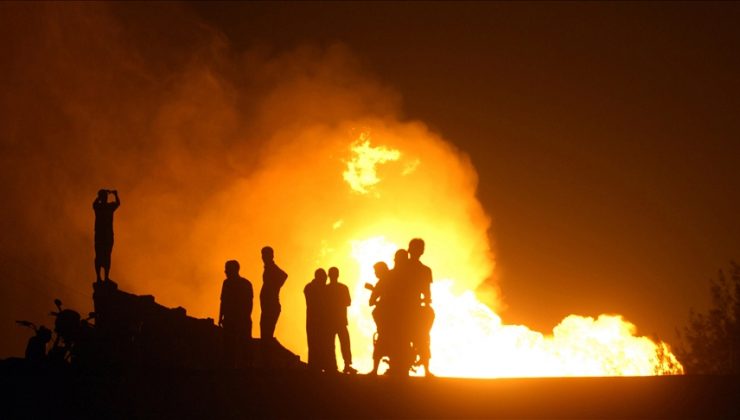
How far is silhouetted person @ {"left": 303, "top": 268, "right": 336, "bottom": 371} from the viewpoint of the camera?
19.8 metres

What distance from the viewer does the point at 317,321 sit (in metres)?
19.9

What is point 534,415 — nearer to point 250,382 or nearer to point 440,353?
point 250,382

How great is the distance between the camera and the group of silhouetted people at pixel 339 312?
59.7 feet

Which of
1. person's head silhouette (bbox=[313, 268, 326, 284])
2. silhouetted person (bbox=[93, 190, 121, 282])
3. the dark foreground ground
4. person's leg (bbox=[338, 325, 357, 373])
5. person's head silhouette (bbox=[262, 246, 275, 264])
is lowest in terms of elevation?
the dark foreground ground

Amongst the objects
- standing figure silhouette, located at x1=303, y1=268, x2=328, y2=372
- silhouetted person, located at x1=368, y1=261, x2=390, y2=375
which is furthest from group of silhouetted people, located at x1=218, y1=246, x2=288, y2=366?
silhouetted person, located at x1=368, y1=261, x2=390, y2=375

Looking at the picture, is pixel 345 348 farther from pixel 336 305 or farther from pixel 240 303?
pixel 240 303

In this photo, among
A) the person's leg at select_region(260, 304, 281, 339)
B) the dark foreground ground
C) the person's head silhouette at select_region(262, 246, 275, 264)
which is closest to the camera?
the dark foreground ground

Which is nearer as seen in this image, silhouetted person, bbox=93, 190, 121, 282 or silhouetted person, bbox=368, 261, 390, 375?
silhouetted person, bbox=368, 261, 390, 375

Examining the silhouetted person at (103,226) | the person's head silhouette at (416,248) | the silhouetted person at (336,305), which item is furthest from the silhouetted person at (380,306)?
the silhouetted person at (103,226)

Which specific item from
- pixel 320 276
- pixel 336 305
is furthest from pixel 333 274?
pixel 336 305

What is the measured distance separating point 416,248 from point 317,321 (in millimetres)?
3031

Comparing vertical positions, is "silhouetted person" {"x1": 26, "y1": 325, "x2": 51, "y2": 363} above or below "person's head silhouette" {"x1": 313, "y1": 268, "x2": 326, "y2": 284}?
below

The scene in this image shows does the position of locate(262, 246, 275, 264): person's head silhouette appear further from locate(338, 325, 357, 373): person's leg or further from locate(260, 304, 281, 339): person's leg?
locate(338, 325, 357, 373): person's leg

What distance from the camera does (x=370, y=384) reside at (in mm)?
15938
